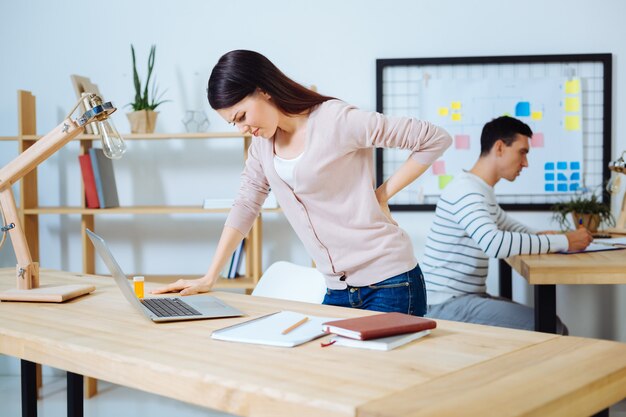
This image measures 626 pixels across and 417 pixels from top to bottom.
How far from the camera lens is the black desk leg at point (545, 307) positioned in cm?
239

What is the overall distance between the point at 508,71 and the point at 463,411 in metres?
3.08

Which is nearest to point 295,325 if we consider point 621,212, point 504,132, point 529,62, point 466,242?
point 466,242

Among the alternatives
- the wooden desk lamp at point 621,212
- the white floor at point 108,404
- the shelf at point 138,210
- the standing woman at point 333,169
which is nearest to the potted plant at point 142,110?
the shelf at point 138,210

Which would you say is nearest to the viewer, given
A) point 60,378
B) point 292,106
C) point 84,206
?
point 292,106

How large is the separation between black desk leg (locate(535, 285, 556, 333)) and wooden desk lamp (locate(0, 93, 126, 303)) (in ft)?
4.81

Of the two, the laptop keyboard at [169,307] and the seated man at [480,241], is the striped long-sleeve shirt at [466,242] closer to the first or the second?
the seated man at [480,241]

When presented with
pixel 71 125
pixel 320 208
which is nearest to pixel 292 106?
pixel 320 208

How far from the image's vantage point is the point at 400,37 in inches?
147

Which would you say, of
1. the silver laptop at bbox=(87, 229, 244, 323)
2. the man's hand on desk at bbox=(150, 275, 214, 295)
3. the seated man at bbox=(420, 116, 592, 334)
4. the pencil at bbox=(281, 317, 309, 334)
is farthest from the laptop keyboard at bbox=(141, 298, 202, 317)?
the seated man at bbox=(420, 116, 592, 334)

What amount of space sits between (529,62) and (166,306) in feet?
8.87

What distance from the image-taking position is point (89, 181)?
353 centimetres

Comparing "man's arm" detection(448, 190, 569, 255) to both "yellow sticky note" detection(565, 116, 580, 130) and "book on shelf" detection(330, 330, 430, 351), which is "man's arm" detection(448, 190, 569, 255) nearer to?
"yellow sticky note" detection(565, 116, 580, 130)

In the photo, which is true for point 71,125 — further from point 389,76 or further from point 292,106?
point 389,76

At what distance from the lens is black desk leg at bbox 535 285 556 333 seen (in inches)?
94.3
